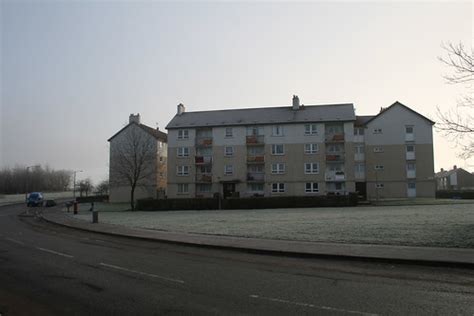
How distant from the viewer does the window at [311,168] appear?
55.1 m

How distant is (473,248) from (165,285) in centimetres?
917

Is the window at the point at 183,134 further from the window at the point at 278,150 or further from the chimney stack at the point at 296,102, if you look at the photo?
the chimney stack at the point at 296,102

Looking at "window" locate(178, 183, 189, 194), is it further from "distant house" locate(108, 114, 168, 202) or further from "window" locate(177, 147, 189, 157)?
"distant house" locate(108, 114, 168, 202)

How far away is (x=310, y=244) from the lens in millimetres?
14117

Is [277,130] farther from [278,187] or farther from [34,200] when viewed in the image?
[34,200]

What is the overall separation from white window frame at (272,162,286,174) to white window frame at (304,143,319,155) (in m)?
3.65

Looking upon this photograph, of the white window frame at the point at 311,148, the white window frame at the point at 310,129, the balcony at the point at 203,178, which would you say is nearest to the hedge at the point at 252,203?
the balcony at the point at 203,178

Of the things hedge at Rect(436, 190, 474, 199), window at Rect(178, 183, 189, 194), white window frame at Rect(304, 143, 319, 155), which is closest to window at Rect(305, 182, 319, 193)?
white window frame at Rect(304, 143, 319, 155)

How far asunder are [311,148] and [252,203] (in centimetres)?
1519

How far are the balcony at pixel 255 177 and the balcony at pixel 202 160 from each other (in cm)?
626

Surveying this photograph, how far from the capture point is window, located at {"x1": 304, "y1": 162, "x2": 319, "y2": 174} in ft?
181

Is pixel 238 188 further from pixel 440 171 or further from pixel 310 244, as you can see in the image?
pixel 440 171

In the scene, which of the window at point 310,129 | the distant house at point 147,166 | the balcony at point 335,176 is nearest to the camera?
the balcony at point 335,176

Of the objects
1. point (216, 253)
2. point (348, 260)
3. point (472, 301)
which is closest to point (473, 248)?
point (348, 260)
